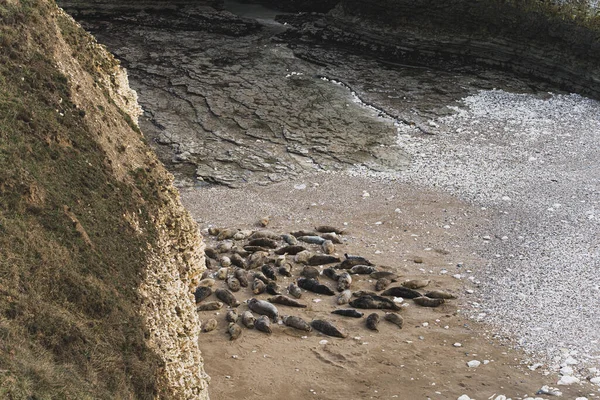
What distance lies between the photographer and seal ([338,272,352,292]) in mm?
12500

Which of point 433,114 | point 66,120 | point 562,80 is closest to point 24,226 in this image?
point 66,120

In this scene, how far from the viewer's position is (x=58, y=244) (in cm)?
592

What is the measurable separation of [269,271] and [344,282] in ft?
4.02

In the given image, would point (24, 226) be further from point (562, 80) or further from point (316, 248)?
point (562, 80)

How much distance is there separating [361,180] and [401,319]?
689 centimetres

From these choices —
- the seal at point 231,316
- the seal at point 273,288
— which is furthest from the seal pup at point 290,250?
the seal at point 231,316

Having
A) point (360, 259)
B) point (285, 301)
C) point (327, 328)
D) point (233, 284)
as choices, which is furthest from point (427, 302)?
point (233, 284)

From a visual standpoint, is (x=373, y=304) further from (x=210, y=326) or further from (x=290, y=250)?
(x=210, y=326)

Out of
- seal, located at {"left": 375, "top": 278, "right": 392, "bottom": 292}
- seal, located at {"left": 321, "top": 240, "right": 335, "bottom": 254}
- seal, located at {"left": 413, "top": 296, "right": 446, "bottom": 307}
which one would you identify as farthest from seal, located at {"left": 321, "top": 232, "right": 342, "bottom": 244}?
seal, located at {"left": 413, "top": 296, "right": 446, "bottom": 307}

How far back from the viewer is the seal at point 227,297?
38.2 ft

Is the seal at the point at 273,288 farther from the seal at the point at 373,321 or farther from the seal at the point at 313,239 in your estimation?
the seal at the point at 313,239

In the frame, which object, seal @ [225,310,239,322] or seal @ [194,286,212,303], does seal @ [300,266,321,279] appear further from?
seal @ [225,310,239,322]

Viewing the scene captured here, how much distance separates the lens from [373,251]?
559 inches

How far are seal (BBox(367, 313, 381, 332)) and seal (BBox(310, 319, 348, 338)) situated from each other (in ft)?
1.48
